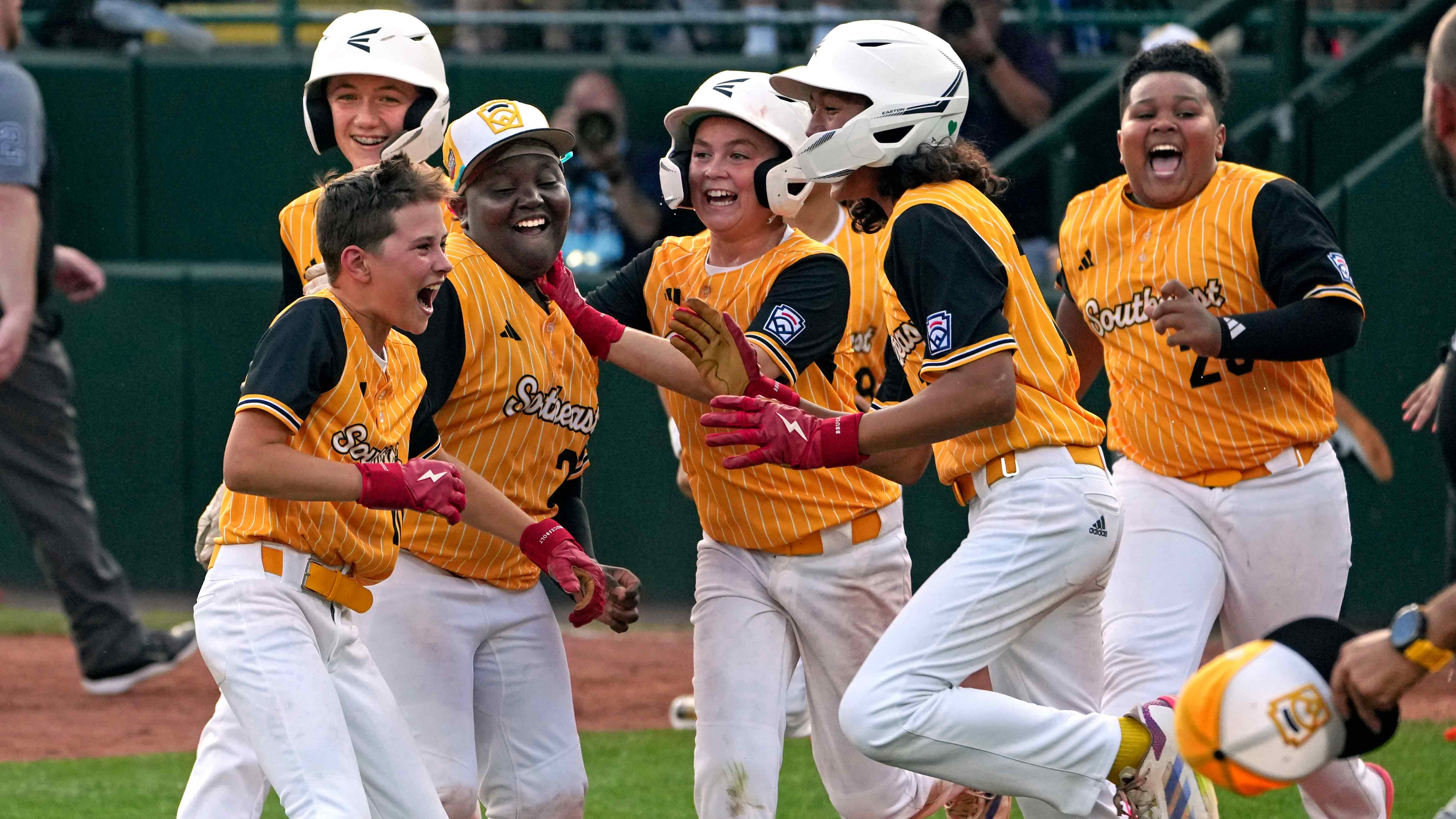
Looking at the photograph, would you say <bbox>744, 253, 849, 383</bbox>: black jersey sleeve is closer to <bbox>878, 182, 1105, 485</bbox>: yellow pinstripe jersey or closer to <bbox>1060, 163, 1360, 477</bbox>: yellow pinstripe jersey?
<bbox>878, 182, 1105, 485</bbox>: yellow pinstripe jersey

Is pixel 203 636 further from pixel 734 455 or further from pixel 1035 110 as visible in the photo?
pixel 1035 110

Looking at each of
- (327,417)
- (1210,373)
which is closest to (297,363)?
(327,417)

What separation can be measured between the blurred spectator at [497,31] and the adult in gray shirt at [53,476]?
11.3ft

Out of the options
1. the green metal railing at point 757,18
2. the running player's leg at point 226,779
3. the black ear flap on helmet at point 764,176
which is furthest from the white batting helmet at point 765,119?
the green metal railing at point 757,18

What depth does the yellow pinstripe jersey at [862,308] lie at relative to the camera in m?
5.55

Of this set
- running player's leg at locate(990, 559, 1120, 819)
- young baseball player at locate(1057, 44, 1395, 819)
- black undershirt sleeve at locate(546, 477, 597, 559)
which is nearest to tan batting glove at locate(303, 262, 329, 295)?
black undershirt sleeve at locate(546, 477, 597, 559)

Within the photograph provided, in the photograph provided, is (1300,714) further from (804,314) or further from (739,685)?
(804,314)

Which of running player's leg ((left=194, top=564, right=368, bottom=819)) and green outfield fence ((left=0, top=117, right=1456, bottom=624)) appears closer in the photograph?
running player's leg ((left=194, top=564, right=368, bottom=819))

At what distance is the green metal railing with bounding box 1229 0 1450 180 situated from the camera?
28.5 ft

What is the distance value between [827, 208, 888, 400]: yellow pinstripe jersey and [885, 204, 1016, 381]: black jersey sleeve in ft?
3.98

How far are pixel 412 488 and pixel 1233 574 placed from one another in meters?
2.35

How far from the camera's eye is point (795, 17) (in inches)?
380

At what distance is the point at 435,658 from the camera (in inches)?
176

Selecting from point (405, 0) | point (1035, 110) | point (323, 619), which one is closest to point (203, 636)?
point (323, 619)
